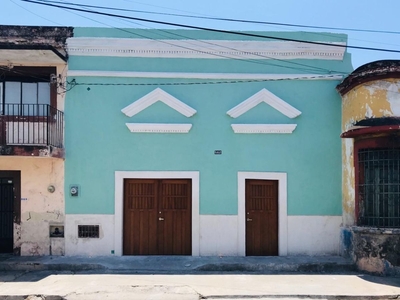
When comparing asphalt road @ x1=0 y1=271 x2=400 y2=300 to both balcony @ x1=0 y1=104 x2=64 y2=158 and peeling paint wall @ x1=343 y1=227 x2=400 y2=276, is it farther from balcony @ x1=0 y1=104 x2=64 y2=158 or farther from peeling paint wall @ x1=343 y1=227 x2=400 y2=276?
balcony @ x1=0 y1=104 x2=64 y2=158

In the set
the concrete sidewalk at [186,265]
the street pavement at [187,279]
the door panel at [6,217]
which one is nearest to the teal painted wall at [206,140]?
the concrete sidewalk at [186,265]

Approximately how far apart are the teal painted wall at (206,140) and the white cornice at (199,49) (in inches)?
7.2

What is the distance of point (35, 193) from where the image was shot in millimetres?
9992

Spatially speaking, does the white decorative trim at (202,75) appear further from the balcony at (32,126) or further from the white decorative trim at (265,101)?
the balcony at (32,126)

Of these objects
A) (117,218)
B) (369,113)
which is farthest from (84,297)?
(369,113)

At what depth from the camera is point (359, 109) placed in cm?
940

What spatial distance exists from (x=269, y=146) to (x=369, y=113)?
8.10 ft

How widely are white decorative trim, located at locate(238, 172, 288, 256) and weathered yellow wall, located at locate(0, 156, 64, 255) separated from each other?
176 inches

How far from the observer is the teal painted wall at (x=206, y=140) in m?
10.1

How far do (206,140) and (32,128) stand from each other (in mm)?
4347

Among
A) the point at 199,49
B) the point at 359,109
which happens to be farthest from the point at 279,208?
the point at 199,49

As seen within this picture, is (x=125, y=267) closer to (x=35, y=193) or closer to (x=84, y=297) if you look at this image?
(x=84, y=297)

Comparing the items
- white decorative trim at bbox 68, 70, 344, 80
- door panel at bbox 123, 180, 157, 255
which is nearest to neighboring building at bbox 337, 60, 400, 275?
white decorative trim at bbox 68, 70, 344, 80

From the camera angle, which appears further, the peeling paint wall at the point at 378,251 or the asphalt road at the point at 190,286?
the peeling paint wall at the point at 378,251
